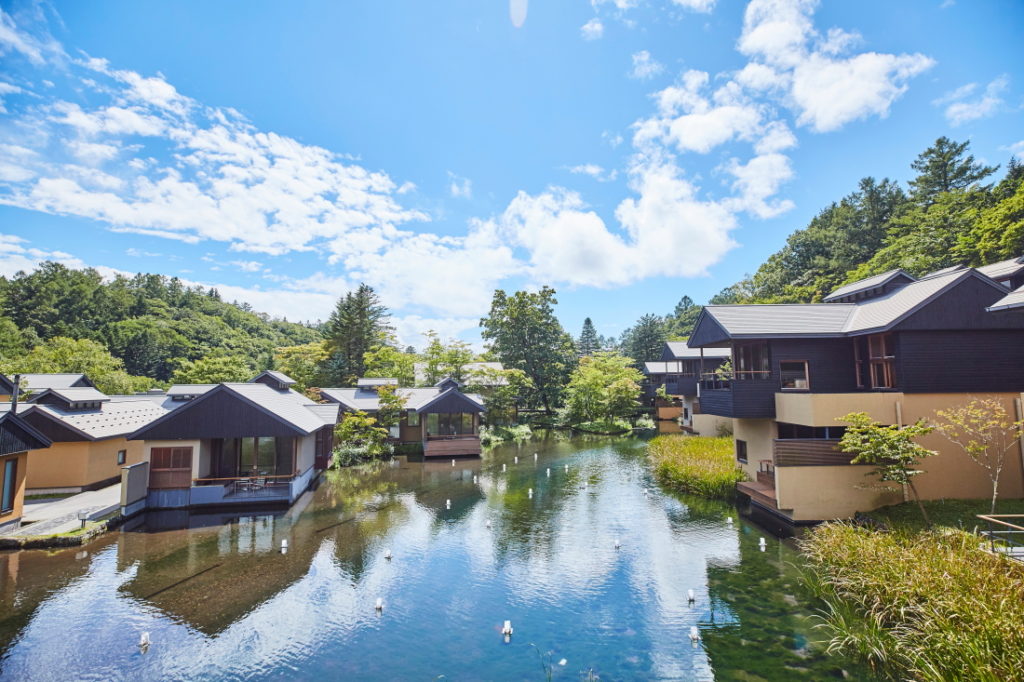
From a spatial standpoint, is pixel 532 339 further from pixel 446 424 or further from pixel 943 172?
pixel 943 172

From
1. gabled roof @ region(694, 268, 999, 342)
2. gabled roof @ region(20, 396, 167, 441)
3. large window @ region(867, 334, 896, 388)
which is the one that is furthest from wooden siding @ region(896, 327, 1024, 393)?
gabled roof @ region(20, 396, 167, 441)

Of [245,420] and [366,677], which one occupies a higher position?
[245,420]

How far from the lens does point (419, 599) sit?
970 centimetres

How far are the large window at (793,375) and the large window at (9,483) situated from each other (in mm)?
24787

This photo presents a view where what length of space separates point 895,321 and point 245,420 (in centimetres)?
2212

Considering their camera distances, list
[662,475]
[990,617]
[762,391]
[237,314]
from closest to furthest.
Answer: [990,617] < [762,391] < [662,475] < [237,314]

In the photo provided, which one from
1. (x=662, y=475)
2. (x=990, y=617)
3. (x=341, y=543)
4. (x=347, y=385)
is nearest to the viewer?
(x=990, y=617)

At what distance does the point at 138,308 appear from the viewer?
66250 mm

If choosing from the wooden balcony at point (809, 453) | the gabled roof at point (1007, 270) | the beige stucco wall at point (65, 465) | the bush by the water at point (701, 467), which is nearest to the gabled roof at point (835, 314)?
the gabled roof at point (1007, 270)

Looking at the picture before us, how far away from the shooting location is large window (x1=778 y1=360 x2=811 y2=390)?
16344 mm

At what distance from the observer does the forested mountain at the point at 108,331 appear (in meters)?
41.1

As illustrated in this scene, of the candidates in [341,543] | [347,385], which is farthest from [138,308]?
[341,543]

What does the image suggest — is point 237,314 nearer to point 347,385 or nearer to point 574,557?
point 347,385

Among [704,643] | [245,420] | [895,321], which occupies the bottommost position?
[704,643]
